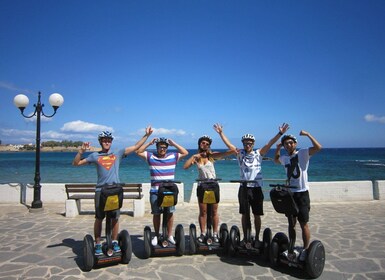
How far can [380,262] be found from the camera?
14.6 feet

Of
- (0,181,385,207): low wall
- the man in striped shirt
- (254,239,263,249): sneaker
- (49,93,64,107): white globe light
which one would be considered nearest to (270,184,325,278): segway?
(254,239,263,249): sneaker

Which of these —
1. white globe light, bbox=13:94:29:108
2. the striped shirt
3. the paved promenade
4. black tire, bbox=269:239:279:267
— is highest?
white globe light, bbox=13:94:29:108

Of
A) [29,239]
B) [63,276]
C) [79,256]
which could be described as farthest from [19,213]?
[63,276]

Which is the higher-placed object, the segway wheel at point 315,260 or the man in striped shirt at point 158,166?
the man in striped shirt at point 158,166

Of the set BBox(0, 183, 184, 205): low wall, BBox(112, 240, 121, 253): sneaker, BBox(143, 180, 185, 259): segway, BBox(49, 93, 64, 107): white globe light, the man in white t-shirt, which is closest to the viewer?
A: the man in white t-shirt

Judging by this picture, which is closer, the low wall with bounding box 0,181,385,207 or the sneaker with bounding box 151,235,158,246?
the sneaker with bounding box 151,235,158,246

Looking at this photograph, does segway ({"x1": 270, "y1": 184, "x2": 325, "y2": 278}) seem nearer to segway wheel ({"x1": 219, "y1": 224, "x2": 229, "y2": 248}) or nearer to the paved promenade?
the paved promenade

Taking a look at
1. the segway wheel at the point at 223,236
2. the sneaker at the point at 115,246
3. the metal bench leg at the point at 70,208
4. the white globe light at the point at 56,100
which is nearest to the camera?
the sneaker at the point at 115,246

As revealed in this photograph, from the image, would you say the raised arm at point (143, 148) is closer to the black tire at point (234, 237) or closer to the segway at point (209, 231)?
the segway at point (209, 231)

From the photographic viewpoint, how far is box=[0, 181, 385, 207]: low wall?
9.79 m

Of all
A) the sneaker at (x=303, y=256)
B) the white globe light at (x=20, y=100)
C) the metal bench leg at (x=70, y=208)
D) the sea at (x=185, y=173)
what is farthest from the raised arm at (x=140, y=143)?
the sea at (x=185, y=173)

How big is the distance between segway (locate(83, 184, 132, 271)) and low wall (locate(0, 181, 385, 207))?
17.4ft

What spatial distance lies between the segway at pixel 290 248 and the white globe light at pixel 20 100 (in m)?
8.94

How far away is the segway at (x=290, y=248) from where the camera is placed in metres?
3.87
